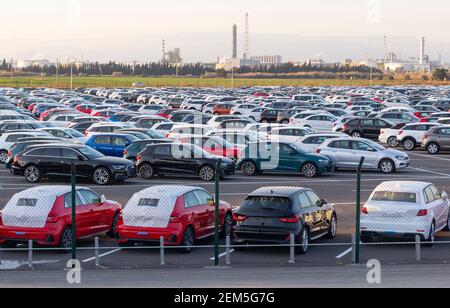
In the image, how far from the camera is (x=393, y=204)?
19.9 metres

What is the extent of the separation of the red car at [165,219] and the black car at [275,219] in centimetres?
97

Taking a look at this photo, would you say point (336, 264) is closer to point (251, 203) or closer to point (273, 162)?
point (251, 203)

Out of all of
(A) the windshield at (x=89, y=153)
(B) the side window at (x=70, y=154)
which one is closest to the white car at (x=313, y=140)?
(A) the windshield at (x=89, y=153)

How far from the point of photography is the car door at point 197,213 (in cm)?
1948

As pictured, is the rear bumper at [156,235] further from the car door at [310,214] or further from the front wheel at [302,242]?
the car door at [310,214]

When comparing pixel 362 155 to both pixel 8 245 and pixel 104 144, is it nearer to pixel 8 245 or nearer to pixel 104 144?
pixel 104 144

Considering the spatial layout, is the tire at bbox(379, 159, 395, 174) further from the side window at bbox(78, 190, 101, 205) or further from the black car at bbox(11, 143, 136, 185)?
the side window at bbox(78, 190, 101, 205)

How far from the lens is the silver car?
34.7 metres

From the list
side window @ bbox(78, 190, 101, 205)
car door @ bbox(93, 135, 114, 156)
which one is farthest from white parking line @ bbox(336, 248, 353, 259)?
car door @ bbox(93, 135, 114, 156)

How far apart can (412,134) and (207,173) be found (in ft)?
54.7

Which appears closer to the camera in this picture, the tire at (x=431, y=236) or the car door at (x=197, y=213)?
the car door at (x=197, y=213)

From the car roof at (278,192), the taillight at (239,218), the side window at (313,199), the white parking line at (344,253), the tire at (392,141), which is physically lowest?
the white parking line at (344,253)
